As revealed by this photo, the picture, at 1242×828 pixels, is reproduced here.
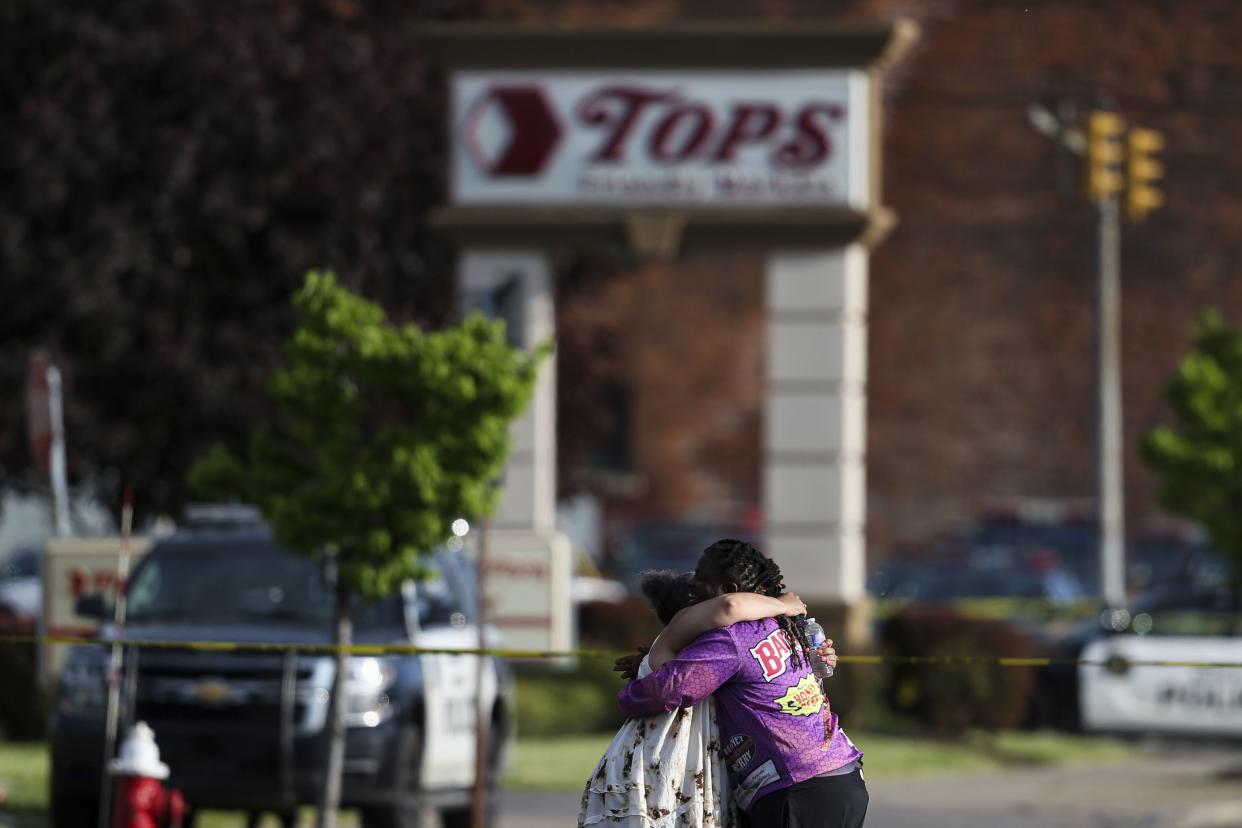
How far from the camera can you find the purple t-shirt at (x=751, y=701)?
7539 mm

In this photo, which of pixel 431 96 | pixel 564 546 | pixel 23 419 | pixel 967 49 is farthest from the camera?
pixel 967 49

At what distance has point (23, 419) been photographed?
84.2 feet

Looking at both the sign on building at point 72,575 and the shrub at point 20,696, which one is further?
the shrub at point 20,696

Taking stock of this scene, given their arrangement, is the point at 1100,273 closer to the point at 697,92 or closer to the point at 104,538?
the point at 697,92

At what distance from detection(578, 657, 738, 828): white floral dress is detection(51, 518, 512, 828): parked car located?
5.56m

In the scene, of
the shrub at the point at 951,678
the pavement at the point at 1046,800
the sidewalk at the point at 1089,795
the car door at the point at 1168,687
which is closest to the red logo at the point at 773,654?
the pavement at the point at 1046,800

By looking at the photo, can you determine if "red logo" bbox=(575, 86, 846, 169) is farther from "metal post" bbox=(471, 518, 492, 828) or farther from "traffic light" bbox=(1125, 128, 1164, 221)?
"metal post" bbox=(471, 518, 492, 828)

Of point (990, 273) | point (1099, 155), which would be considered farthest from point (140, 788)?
point (990, 273)

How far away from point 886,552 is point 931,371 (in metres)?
3.31

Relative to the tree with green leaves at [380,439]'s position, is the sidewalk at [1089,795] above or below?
below

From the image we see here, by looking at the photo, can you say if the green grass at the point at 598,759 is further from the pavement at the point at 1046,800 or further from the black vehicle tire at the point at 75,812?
the black vehicle tire at the point at 75,812

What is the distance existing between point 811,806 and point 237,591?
6869 mm

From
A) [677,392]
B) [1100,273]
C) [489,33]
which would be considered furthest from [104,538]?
[677,392]

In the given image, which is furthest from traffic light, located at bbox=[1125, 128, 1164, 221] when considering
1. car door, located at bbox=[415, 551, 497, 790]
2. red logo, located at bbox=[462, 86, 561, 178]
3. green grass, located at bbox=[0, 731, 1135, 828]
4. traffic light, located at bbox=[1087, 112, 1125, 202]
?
car door, located at bbox=[415, 551, 497, 790]
